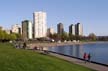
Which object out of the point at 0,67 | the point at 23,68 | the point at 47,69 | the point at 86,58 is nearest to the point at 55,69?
the point at 47,69

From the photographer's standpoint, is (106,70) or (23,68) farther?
(106,70)

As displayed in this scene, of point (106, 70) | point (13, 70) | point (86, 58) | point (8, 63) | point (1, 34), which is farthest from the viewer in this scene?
point (1, 34)

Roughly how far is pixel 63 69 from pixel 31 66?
2879 millimetres

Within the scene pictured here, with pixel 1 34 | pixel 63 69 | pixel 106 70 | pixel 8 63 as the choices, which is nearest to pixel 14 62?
pixel 8 63

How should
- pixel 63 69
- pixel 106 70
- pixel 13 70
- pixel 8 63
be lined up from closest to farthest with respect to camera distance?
pixel 13 70 < pixel 8 63 < pixel 63 69 < pixel 106 70

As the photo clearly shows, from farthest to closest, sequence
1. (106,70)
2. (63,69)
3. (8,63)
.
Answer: (106,70), (63,69), (8,63)

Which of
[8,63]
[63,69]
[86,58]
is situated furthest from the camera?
[86,58]

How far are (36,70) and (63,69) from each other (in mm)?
3356

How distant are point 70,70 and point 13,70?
17.9 feet

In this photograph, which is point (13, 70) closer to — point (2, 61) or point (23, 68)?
point (23, 68)

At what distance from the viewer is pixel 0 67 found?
17.3 metres

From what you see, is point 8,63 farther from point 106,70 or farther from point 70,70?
point 106,70

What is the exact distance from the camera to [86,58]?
34.6 meters

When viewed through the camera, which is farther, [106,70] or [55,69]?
[106,70]
